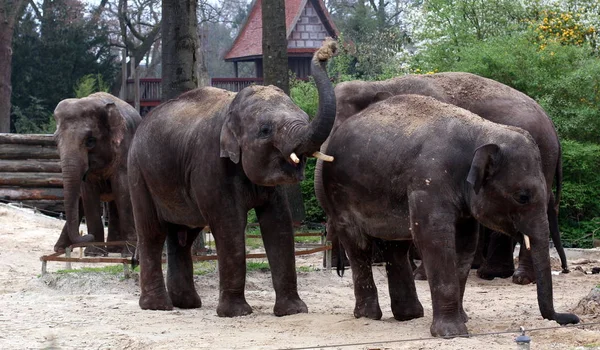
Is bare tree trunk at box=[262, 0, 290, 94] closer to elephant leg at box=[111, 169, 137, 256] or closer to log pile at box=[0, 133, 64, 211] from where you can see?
elephant leg at box=[111, 169, 137, 256]

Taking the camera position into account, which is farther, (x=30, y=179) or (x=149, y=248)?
(x=30, y=179)

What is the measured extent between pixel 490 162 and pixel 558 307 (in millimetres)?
2612

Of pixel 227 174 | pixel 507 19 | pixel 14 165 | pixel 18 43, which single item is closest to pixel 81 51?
pixel 18 43

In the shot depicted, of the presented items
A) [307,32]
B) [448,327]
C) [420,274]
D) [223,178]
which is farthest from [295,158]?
[307,32]

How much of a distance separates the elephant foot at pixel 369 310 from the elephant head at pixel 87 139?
6256 mm

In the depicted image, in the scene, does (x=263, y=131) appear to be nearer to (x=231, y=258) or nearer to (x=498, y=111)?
(x=231, y=258)

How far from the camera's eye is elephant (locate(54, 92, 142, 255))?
15.4 metres

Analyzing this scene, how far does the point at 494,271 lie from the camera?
13812 millimetres

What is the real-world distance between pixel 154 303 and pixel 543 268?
4.13 m

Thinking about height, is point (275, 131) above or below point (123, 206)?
above

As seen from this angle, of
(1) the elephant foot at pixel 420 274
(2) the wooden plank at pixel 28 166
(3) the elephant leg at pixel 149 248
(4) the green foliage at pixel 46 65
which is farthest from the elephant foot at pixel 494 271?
(4) the green foliage at pixel 46 65

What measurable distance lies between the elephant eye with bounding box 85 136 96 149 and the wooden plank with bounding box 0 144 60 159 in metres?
7.80

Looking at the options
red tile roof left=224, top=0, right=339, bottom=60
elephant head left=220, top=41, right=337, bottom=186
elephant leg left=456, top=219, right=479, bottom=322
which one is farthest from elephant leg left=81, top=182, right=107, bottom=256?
red tile roof left=224, top=0, right=339, bottom=60

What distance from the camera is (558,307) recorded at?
10.7 meters
